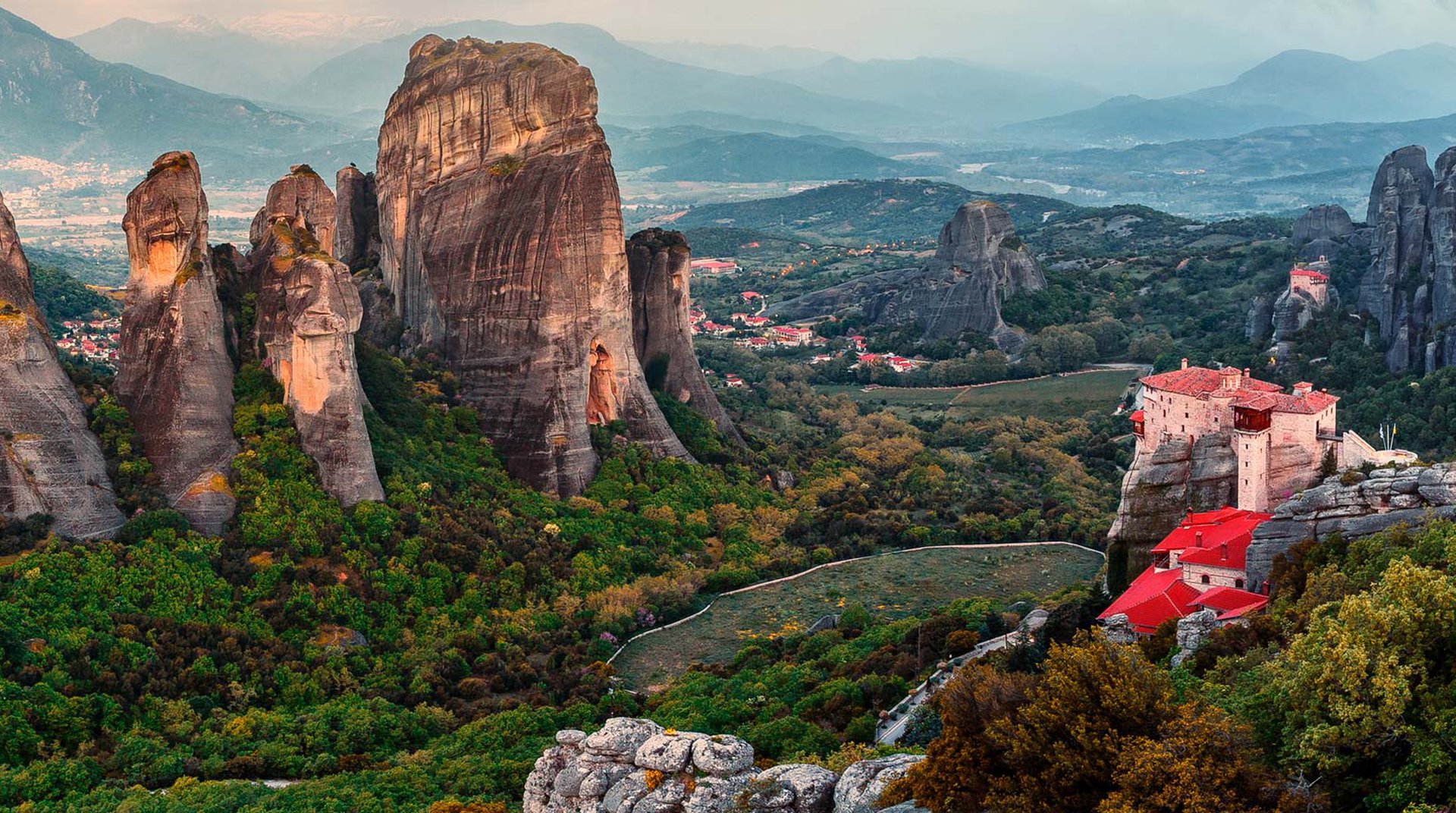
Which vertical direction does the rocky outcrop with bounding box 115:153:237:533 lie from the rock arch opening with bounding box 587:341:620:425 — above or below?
above

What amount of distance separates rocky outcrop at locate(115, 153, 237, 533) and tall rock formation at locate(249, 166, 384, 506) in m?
1.68

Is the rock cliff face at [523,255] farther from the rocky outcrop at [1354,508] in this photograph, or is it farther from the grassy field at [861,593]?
the rocky outcrop at [1354,508]

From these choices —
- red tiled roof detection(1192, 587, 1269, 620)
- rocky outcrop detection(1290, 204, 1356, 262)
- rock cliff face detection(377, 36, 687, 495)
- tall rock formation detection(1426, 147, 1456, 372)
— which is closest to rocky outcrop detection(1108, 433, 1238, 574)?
red tiled roof detection(1192, 587, 1269, 620)

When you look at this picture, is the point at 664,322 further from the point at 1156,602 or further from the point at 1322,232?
the point at 1322,232

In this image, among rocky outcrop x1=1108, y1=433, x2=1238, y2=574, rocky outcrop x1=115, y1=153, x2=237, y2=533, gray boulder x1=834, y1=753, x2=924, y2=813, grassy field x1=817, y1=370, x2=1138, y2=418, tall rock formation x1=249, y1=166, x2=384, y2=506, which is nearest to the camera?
gray boulder x1=834, y1=753, x2=924, y2=813

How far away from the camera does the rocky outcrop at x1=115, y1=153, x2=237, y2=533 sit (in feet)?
130

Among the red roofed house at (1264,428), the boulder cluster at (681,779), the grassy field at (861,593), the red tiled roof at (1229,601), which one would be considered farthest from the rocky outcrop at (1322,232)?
the boulder cluster at (681,779)

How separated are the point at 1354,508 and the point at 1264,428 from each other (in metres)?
5.45

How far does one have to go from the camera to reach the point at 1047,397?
3300 inches

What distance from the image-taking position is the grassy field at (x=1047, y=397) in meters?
79.8

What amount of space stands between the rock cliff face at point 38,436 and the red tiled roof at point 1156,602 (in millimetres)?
23519

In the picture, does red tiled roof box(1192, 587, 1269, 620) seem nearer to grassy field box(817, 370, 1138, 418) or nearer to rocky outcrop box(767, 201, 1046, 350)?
grassy field box(817, 370, 1138, 418)

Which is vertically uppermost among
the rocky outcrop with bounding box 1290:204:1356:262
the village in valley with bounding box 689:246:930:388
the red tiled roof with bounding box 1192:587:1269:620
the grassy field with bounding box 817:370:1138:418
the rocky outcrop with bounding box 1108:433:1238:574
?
the rocky outcrop with bounding box 1290:204:1356:262

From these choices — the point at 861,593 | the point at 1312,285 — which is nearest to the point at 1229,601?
the point at 861,593
